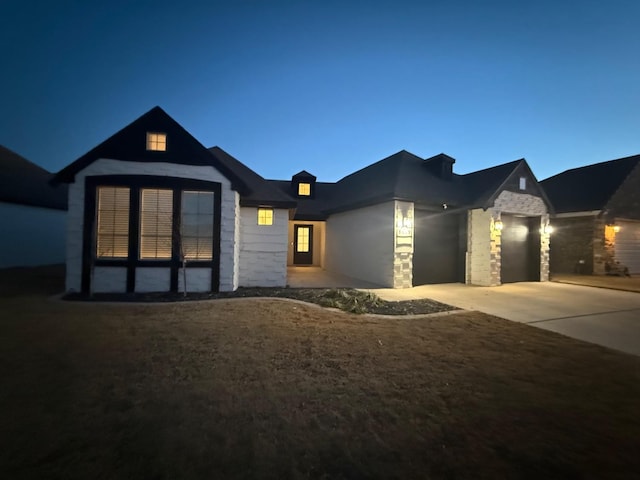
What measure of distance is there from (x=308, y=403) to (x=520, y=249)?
14.3m

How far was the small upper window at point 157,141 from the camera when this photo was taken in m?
9.06

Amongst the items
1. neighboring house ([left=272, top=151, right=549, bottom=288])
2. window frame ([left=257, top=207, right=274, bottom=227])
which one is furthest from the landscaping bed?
neighboring house ([left=272, top=151, right=549, bottom=288])

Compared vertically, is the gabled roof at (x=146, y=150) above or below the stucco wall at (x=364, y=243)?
above

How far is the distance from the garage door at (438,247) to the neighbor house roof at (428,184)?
2.27 ft

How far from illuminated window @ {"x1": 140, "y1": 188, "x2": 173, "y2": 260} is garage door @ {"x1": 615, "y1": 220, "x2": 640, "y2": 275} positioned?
77.9ft

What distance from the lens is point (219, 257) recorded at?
9305mm

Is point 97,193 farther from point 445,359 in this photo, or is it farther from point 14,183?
point 14,183

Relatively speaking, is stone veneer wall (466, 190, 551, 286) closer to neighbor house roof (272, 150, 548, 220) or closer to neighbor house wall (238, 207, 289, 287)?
neighbor house roof (272, 150, 548, 220)

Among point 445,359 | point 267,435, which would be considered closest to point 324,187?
point 445,359

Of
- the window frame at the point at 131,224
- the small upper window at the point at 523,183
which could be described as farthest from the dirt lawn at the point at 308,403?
the small upper window at the point at 523,183

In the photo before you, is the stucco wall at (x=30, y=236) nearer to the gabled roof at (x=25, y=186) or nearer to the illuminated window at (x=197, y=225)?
the gabled roof at (x=25, y=186)

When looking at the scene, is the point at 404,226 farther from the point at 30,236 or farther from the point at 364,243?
the point at 30,236

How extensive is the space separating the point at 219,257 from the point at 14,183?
51.6ft

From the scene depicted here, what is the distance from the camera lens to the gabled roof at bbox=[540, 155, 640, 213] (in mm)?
17214
